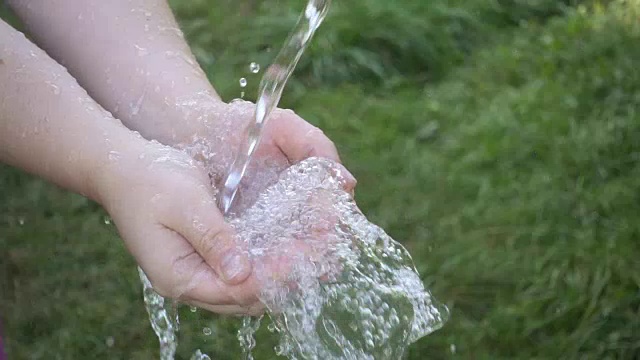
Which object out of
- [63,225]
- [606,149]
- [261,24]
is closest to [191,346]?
[63,225]

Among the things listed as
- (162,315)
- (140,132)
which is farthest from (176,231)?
(162,315)

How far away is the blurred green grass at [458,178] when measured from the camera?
2213 millimetres

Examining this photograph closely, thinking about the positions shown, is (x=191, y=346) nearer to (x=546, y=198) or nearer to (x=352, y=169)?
(x=352, y=169)

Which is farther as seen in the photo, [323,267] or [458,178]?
[458,178]

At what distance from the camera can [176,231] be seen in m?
1.32

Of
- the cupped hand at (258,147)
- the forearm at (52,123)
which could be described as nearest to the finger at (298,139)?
the cupped hand at (258,147)

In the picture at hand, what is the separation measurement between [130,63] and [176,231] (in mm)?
408

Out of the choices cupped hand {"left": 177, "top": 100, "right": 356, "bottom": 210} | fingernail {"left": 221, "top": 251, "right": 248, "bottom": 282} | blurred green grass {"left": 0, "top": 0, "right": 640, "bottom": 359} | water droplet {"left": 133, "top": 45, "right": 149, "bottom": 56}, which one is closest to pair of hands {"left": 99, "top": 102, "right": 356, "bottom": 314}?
fingernail {"left": 221, "top": 251, "right": 248, "bottom": 282}

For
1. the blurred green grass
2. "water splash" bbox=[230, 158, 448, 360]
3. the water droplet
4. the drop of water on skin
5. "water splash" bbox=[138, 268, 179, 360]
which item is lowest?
the blurred green grass

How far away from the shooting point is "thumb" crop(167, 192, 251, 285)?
129 cm

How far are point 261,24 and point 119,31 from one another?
5.96ft

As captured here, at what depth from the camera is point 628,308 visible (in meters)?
2.18

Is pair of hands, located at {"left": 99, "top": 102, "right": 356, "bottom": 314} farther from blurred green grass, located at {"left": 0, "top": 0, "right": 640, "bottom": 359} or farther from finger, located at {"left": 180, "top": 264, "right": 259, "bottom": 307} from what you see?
blurred green grass, located at {"left": 0, "top": 0, "right": 640, "bottom": 359}

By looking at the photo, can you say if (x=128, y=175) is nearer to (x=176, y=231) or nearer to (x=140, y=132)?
(x=176, y=231)
